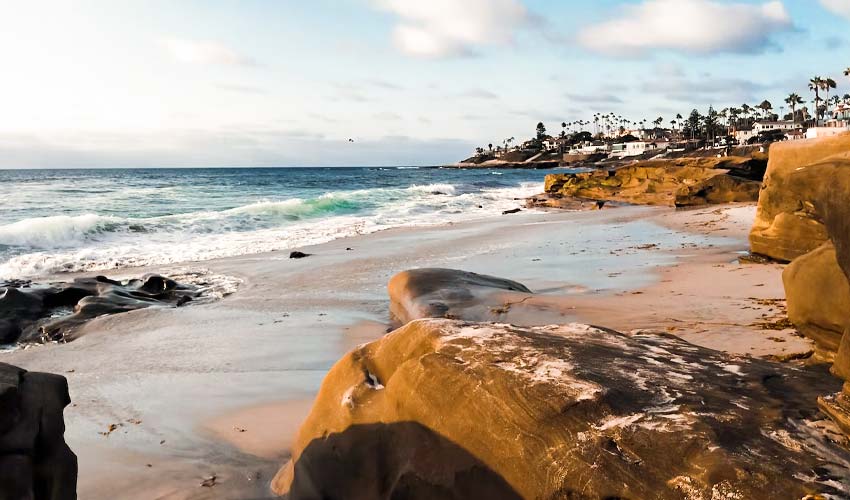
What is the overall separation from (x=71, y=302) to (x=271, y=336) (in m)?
4.67

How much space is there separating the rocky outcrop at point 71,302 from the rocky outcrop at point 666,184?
2361 centimetres

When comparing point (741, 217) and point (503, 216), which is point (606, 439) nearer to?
point (741, 217)

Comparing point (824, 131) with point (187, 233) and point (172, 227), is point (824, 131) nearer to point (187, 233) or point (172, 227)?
point (187, 233)

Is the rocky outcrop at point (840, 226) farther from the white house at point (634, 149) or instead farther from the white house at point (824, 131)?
the white house at point (634, 149)

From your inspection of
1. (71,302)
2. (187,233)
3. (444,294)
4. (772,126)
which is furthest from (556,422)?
(772,126)

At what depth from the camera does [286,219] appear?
28.0 metres

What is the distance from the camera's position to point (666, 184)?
36.5 m

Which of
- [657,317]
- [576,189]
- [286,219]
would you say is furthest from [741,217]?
[576,189]

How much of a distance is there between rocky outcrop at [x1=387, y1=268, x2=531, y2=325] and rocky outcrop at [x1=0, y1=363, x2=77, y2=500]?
4.82 meters

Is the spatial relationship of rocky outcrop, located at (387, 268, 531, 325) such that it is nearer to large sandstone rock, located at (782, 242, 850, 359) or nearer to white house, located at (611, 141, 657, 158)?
large sandstone rock, located at (782, 242, 850, 359)

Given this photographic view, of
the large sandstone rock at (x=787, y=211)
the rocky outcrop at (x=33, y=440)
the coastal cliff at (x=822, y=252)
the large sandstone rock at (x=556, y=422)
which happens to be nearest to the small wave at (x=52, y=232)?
the rocky outcrop at (x=33, y=440)

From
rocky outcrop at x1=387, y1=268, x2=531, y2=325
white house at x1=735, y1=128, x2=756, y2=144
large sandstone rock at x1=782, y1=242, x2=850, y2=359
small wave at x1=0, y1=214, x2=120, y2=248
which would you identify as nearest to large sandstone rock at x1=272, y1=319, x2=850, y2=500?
large sandstone rock at x1=782, y1=242, x2=850, y2=359

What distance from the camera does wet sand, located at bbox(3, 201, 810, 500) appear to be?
4.81 metres

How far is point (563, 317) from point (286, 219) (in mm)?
22007
